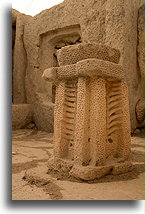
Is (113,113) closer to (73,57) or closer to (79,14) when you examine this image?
(73,57)

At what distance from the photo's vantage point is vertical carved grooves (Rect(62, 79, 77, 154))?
2459 millimetres

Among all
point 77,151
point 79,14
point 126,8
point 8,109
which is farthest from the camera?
point 79,14

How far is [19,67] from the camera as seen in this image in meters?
6.44

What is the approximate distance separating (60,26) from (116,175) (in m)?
4.27

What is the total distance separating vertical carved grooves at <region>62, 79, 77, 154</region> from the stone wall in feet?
7.29

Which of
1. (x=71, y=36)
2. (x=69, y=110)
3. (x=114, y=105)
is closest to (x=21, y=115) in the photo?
(x=71, y=36)

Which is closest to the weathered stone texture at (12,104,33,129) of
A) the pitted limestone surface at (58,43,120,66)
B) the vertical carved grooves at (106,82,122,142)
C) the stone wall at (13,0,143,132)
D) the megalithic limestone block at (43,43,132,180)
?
the stone wall at (13,0,143,132)

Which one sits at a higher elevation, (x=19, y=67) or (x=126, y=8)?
(x=126, y=8)

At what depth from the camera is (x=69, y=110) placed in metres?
2.48

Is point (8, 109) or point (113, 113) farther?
point (113, 113)

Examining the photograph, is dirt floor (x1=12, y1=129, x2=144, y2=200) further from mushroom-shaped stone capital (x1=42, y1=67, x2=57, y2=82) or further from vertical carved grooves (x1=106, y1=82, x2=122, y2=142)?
mushroom-shaped stone capital (x1=42, y1=67, x2=57, y2=82)

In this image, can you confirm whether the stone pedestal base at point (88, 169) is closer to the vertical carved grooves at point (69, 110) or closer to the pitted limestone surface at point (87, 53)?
the vertical carved grooves at point (69, 110)

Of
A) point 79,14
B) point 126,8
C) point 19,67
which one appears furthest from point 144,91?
point 19,67

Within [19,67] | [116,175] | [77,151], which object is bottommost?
[116,175]
